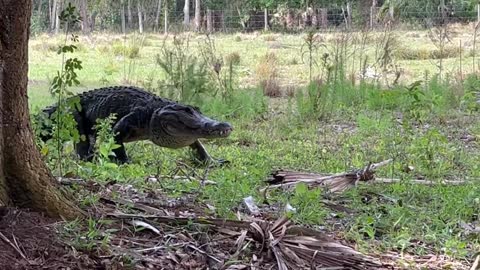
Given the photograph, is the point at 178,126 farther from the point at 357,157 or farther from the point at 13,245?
the point at 13,245

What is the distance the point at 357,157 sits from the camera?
474 cm

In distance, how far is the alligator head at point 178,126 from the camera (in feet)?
15.3

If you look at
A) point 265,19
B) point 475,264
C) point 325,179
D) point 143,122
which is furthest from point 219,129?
point 265,19

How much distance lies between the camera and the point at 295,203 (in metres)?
2.96

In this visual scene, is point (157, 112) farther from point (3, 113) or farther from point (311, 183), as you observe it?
point (3, 113)

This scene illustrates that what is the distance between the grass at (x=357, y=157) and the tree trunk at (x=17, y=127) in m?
0.77

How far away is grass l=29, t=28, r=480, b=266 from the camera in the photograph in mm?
2811

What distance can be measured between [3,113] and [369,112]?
5.35 m

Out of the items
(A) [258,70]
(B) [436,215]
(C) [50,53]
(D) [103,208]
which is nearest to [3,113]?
(D) [103,208]

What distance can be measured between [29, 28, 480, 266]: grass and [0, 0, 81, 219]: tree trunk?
2.53 ft

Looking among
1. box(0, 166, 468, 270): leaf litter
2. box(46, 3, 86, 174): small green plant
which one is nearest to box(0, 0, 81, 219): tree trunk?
box(0, 166, 468, 270): leaf litter

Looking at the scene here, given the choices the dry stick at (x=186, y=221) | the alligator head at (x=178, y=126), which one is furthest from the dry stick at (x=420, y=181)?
the dry stick at (x=186, y=221)

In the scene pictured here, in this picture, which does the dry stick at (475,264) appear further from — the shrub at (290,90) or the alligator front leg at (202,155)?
the shrub at (290,90)

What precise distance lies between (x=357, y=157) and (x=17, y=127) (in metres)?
3.04
